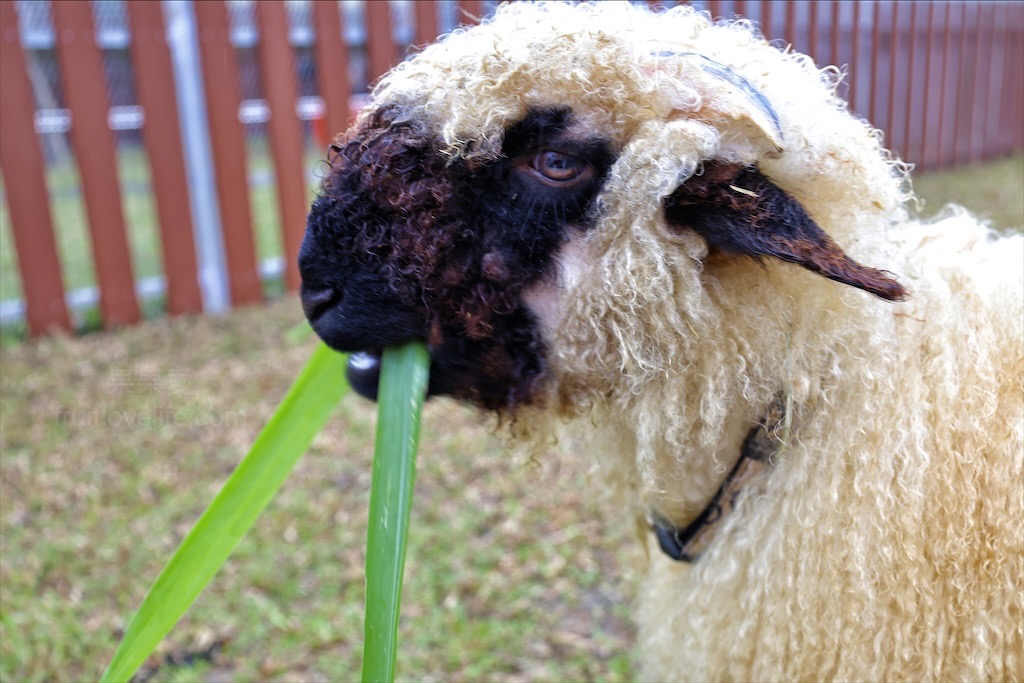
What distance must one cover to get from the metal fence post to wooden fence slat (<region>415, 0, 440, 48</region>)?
1.63 meters

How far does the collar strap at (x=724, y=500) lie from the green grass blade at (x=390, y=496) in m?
0.65

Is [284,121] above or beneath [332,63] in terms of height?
beneath

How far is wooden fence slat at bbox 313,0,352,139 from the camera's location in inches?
235

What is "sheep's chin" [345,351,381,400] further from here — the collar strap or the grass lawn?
the collar strap

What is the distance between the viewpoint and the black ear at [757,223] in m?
1.24

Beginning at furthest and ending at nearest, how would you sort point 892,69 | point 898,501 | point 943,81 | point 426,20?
point 943,81
point 892,69
point 426,20
point 898,501

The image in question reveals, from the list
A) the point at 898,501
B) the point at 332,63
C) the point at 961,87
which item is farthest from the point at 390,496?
the point at 961,87

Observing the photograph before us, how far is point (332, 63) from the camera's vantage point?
6.09 metres

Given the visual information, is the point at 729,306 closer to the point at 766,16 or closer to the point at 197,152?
the point at 766,16

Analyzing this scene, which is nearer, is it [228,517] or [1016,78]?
[228,517]

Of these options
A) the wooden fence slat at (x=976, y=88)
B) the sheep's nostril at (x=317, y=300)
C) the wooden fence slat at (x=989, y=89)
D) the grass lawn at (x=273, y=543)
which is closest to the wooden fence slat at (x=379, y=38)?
the grass lawn at (x=273, y=543)

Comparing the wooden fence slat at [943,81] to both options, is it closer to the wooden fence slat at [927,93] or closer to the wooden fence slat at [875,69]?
the wooden fence slat at [927,93]

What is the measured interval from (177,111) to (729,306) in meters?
5.29

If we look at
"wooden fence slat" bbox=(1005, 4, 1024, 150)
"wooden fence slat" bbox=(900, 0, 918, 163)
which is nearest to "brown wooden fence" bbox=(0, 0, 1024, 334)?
"wooden fence slat" bbox=(900, 0, 918, 163)
